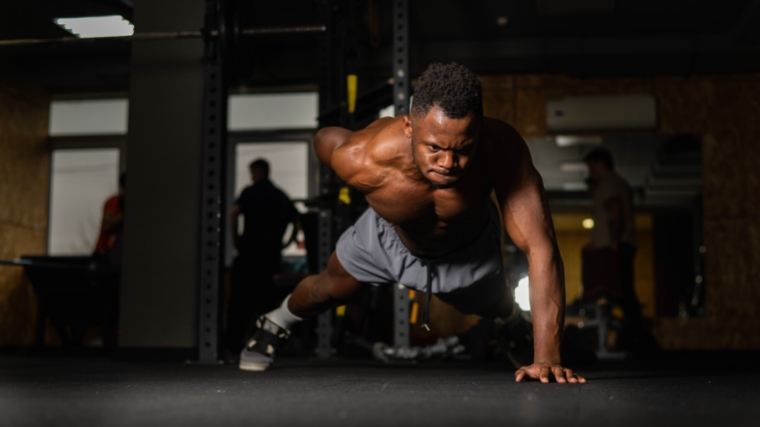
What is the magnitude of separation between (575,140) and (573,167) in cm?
22

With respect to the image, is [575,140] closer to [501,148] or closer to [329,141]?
[329,141]

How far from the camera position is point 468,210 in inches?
77.3

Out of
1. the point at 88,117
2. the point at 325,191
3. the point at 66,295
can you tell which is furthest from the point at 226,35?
the point at 88,117

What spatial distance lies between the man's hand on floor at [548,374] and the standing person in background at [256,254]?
3027 mm

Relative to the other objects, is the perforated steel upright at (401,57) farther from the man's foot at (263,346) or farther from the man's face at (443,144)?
the man's face at (443,144)

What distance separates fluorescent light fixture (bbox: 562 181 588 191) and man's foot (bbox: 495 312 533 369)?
3.82 metres

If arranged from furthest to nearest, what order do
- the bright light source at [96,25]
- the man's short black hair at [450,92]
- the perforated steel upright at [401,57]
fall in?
the bright light source at [96,25] < the perforated steel upright at [401,57] < the man's short black hair at [450,92]

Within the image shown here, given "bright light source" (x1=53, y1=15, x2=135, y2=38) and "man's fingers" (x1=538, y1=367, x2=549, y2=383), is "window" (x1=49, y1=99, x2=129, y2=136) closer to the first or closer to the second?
"bright light source" (x1=53, y1=15, x2=135, y2=38)

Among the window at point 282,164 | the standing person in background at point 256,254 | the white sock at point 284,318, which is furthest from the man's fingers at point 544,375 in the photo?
the window at point 282,164

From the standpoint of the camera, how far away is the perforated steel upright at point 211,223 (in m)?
2.86

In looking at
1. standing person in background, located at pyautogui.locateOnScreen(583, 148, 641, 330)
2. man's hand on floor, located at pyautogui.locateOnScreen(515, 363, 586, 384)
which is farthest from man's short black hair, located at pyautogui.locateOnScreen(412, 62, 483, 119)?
standing person in background, located at pyautogui.locateOnScreen(583, 148, 641, 330)

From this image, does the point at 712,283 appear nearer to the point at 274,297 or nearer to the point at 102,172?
the point at 274,297


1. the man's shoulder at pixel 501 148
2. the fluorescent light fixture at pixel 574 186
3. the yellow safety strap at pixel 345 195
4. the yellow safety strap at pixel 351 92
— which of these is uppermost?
the yellow safety strap at pixel 351 92

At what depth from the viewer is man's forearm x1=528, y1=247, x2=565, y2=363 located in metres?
1.74
